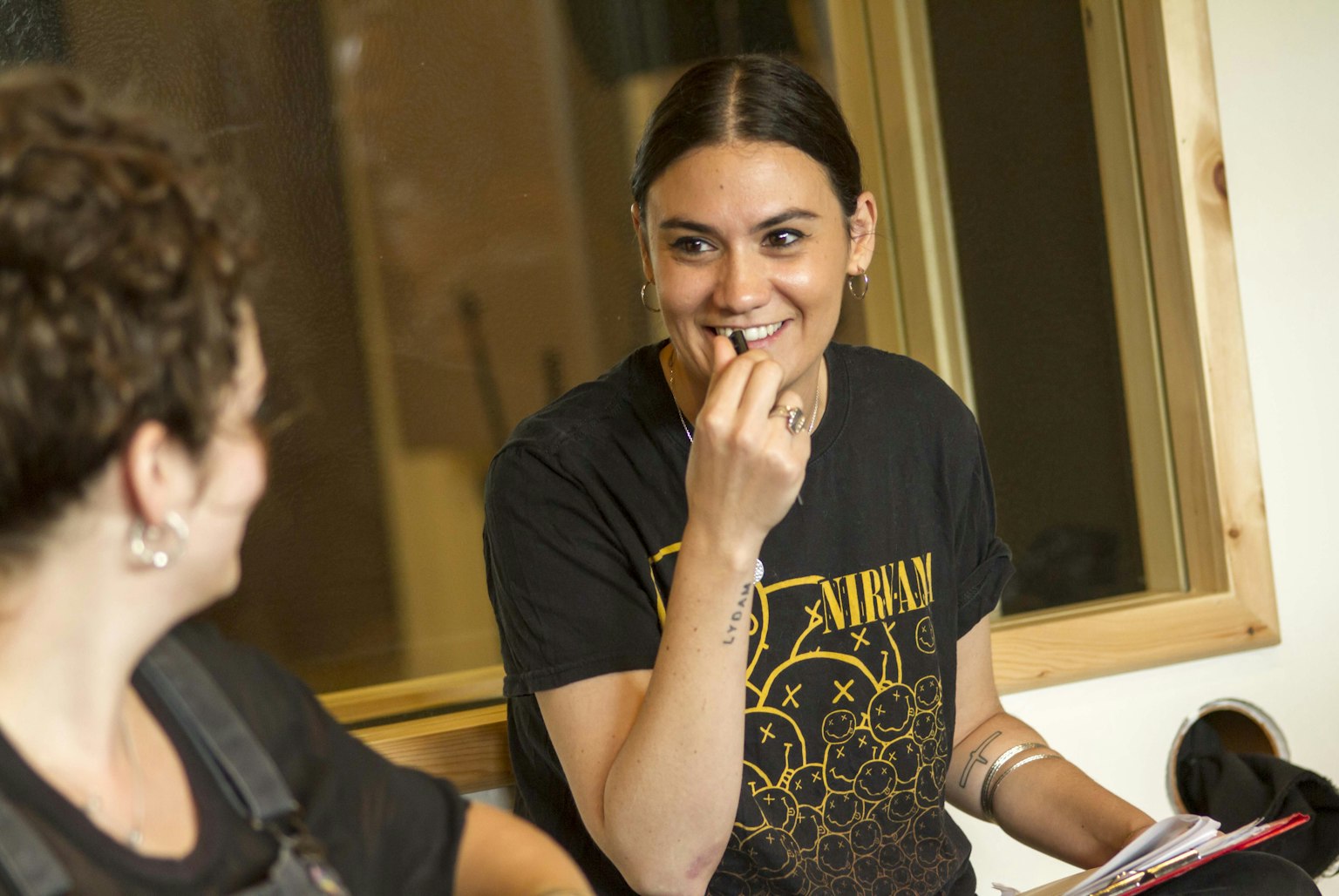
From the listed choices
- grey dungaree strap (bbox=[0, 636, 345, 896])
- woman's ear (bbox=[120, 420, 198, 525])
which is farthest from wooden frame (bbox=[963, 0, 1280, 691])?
woman's ear (bbox=[120, 420, 198, 525])

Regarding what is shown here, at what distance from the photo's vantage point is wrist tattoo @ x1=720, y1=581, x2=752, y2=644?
Result: 104 centimetres

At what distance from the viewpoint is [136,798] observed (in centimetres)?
67

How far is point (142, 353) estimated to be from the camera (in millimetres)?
599

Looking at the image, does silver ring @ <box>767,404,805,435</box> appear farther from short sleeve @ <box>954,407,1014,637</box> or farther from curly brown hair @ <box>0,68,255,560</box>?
curly brown hair @ <box>0,68,255,560</box>

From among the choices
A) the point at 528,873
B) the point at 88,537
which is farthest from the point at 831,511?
the point at 88,537

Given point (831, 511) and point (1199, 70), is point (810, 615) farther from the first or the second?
point (1199, 70)

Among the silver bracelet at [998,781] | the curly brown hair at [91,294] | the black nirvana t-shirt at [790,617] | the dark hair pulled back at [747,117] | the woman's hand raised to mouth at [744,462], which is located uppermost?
the dark hair pulled back at [747,117]

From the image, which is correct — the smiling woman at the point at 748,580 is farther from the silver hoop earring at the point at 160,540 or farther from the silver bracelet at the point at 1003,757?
the silver hoop earring at the point at 160,540

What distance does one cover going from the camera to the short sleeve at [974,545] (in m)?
1.35

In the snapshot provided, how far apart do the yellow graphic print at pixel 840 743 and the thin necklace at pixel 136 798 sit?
583 mm

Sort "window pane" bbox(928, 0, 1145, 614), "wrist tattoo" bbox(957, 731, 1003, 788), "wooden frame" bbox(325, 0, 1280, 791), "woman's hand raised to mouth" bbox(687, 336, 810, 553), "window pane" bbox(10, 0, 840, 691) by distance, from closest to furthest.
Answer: "woman's hand raised to mouth" bbox(687, 336, 810, 553)
"wrist tattoo" bbox(957, 731, 1003, 788)
"window pane" bbox(10, 0, 840, 691)
"wooden frame" bbox(325, 0, 1280, 791)
"window pane" bbox(928, 0, 1145, 614)

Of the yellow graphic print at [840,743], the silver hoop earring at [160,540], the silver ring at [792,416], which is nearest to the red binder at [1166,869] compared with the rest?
the yellow graphic print at [840,743]

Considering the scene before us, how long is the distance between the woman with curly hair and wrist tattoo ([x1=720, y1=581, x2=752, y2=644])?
0.39m

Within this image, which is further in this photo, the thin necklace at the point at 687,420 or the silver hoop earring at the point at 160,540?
the thin necklace at the point at 687,420
